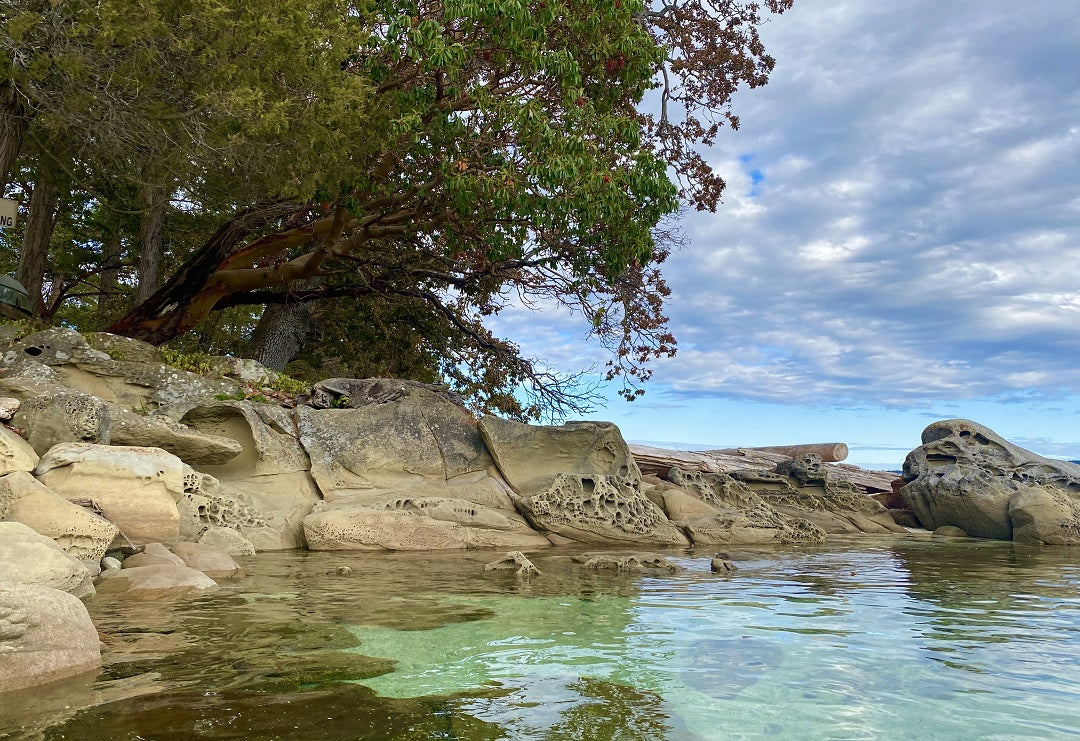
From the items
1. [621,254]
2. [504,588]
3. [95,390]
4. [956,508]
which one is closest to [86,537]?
[504,588]

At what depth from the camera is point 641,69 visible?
41.1ft

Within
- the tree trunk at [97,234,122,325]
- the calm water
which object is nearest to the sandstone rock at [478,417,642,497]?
the calm water

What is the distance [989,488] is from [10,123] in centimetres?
1904

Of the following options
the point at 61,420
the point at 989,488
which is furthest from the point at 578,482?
the point at 989,488

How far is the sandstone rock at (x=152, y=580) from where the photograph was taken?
6355 millimetres

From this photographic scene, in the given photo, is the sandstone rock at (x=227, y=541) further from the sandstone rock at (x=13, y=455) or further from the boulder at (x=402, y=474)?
the sandstone rock at (x=13, y=455)

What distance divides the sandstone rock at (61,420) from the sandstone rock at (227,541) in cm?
176

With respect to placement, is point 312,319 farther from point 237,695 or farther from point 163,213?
point 237,695

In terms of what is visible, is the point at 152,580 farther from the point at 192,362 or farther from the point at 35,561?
the point at 192,362

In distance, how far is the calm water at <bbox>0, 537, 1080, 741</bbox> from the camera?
3.50 metres

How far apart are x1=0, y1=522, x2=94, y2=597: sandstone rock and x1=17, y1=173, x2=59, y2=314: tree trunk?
12.2 meters

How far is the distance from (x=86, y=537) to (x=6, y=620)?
321cm

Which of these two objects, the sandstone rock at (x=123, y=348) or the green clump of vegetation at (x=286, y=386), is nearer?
the sandstone rock at (x=123, y=348)

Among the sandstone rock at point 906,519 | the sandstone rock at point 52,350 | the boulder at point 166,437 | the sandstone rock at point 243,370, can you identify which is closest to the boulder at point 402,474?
the sandstone rock at point 243,370
